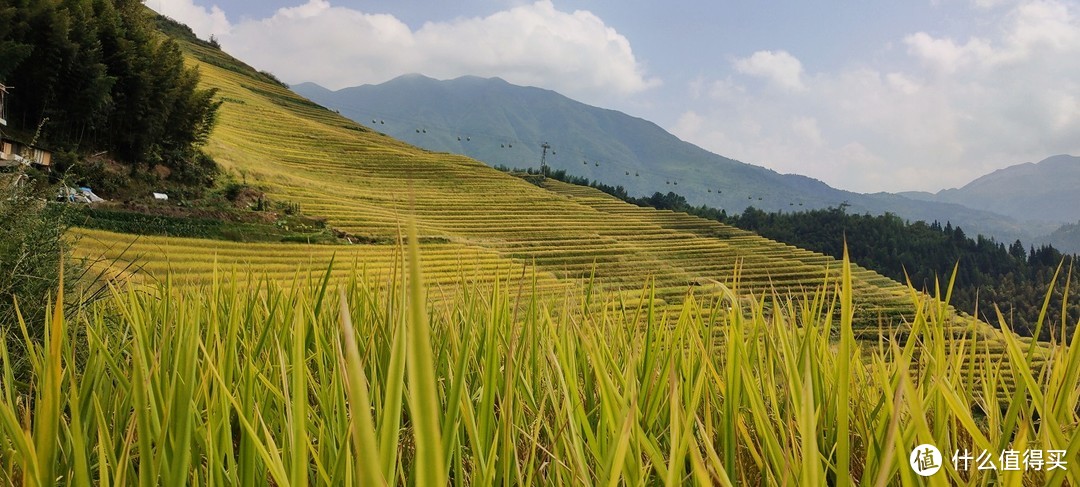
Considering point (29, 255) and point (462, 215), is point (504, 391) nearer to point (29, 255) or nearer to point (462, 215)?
point (29, 255)

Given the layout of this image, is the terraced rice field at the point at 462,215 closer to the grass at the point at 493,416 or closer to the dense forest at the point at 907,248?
the dense forest at the point at 907,248

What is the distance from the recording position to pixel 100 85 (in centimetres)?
1858

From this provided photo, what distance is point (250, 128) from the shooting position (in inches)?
1606

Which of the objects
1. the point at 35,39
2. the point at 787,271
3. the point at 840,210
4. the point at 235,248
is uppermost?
the point at 840,210

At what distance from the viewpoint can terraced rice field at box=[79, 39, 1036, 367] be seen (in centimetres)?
2600

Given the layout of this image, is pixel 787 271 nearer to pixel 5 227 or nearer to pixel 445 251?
pixel 445 251

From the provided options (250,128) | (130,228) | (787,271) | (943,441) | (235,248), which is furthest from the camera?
A: (250,128)

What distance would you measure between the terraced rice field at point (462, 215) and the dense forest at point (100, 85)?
3.68 metres

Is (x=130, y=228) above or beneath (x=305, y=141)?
beneath

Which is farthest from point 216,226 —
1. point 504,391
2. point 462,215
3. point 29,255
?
point 504,391

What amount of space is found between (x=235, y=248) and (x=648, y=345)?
68.6 feet

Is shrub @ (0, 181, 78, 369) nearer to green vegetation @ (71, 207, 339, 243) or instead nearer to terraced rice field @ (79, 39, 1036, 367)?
green vegetation @ (71, 207, 339, 243)

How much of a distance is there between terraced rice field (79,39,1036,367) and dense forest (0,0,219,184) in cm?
368

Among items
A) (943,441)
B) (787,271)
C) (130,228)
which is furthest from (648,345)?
(787,271)
